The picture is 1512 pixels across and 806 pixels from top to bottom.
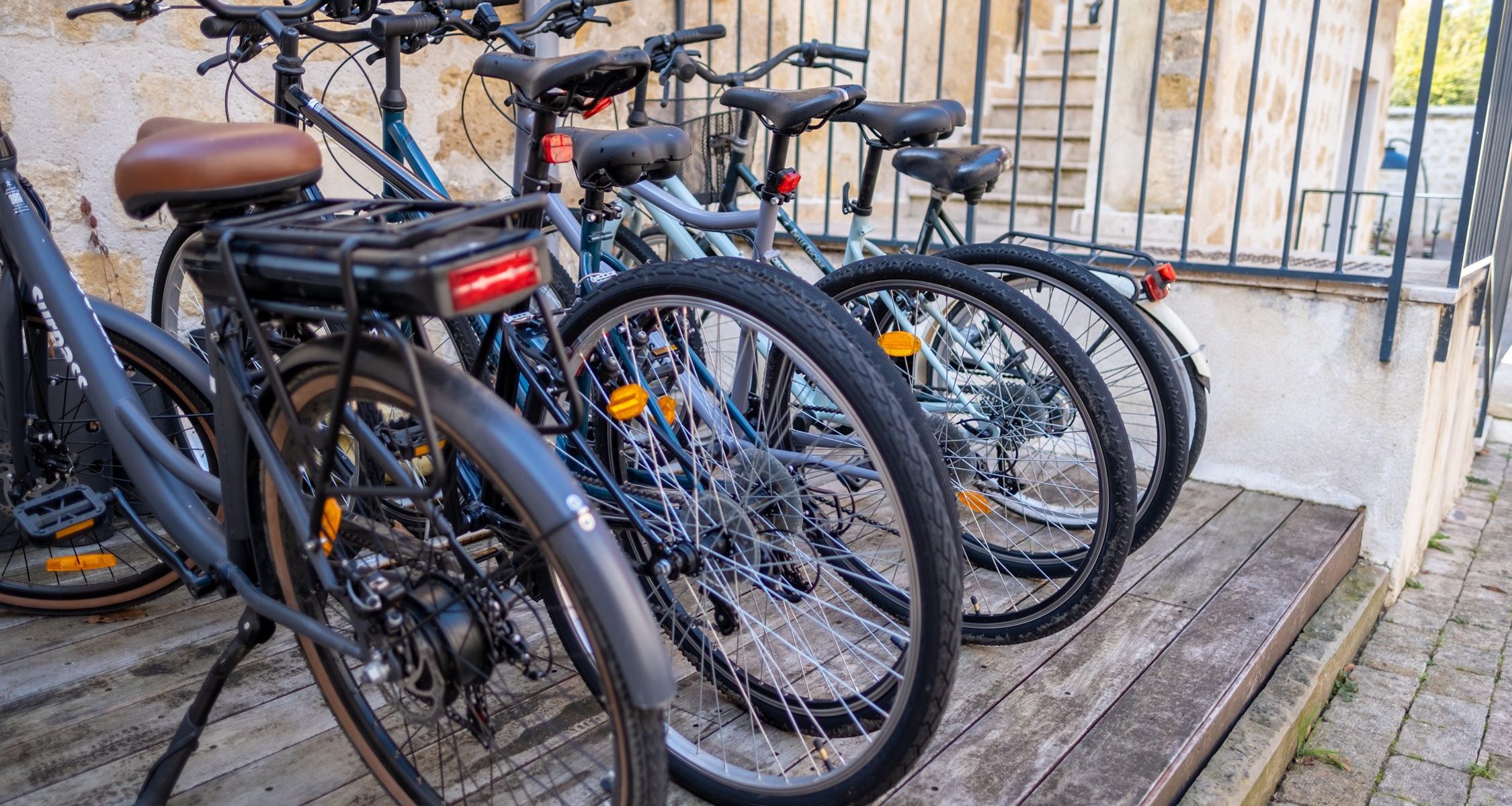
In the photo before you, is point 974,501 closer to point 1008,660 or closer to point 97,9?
point 1008,660

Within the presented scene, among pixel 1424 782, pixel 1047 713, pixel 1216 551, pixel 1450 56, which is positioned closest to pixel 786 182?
pixel 1047 713

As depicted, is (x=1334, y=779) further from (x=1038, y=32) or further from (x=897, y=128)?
(x=1038, y=32)

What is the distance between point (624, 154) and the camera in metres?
1.73

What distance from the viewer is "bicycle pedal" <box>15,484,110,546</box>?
185cm

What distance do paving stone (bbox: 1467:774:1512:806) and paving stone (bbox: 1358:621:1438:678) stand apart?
0.45 meters

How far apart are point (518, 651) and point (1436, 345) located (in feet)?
8.32

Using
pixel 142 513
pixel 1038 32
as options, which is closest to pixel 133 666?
pixel 142 513

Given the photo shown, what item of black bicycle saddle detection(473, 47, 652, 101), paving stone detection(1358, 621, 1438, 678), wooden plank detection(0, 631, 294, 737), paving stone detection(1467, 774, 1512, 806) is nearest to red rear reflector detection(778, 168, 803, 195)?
black bicycle saddle detection(473, 47, 652, 101)

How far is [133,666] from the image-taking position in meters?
1.92

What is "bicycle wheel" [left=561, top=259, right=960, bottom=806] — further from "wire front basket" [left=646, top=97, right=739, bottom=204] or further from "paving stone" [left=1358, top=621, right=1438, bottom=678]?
"paving stone" [left=1358, top=621, right=1438, bottom=678]

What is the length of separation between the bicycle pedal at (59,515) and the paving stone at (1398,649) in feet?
9.44

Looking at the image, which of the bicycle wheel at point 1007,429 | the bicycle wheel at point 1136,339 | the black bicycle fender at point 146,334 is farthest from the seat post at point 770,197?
the black bicycle fender at point 146,334

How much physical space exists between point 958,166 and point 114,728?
188cm

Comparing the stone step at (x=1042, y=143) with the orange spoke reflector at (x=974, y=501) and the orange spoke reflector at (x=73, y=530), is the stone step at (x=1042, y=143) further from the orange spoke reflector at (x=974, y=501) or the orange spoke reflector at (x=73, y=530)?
the orange spoke reflector at (x=73, y=530)
